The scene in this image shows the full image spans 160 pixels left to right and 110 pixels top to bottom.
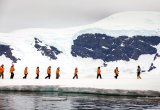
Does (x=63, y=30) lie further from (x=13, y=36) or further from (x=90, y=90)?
(x=90, y=90)

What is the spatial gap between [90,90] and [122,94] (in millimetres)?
2894

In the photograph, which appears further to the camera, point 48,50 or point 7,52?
point 48,50

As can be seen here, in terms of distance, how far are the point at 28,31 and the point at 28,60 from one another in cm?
2173

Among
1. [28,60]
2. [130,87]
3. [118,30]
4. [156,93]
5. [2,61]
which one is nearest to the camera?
[156,93]

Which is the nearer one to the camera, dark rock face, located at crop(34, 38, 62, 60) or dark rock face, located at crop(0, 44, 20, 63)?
dark rock face, located at crop(0, 44, 20, 63)

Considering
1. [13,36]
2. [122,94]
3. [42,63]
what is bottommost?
[122,94]

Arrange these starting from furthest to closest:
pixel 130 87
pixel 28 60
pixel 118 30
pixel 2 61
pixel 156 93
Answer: pixel 118 30
pixel 2 61
pixel 28 60
pixel 130 87
pixel 156 93

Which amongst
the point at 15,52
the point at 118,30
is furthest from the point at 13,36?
the point at 118,30

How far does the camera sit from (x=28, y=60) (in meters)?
165

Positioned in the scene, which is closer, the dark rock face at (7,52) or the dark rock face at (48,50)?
the dark rock face at (7,52)

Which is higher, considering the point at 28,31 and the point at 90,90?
the point at 28,31

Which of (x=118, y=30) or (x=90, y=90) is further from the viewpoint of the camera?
(x=118, y=30)

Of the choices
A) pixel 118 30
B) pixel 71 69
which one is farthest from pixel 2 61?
pixel 118 30

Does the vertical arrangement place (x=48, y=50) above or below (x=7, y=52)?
above
